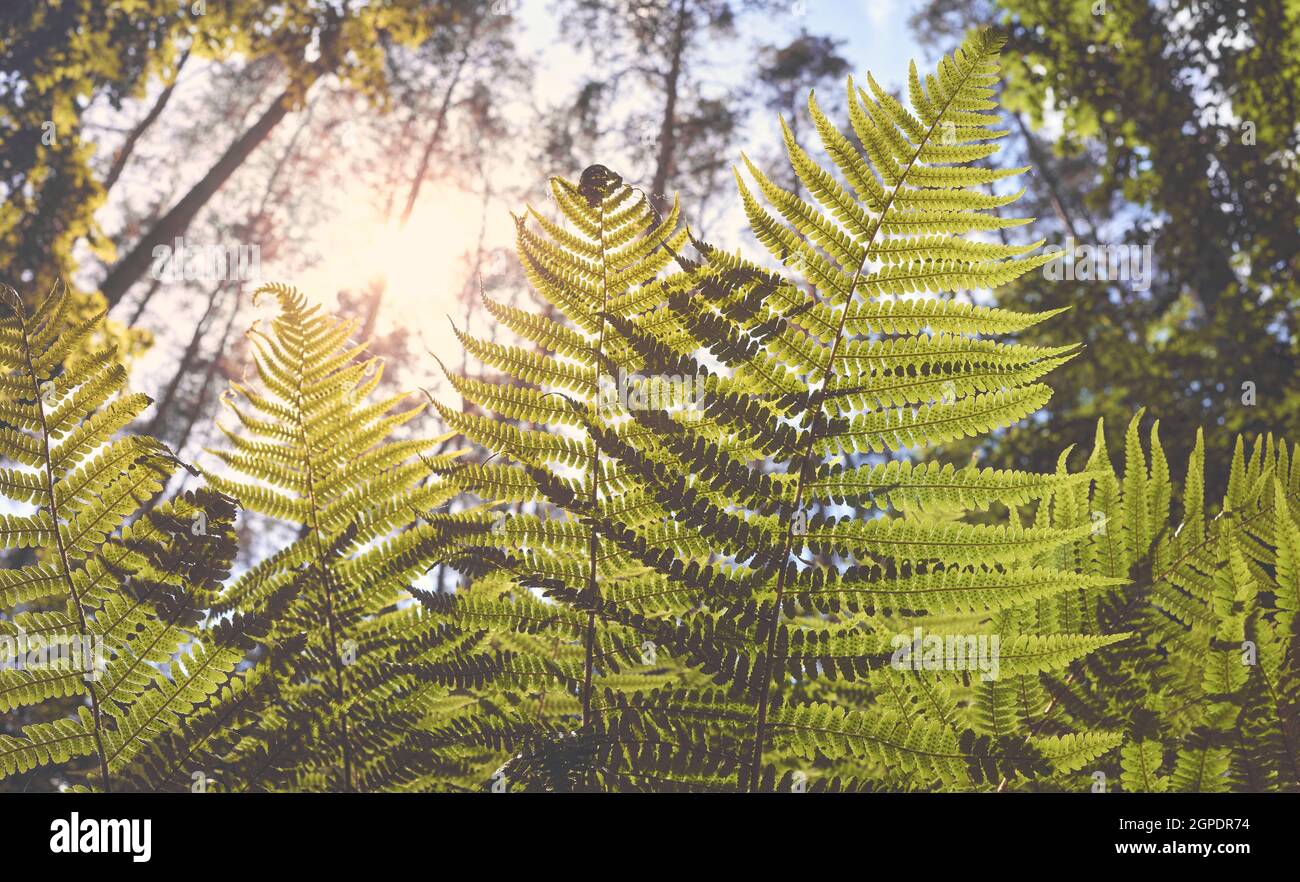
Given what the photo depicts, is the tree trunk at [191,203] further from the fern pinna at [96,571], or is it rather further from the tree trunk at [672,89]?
the fern pinna at [96,571]

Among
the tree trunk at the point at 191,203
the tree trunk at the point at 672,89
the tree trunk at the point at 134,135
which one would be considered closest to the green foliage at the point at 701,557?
the tree trunk at the point at 191,203

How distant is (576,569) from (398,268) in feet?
59.9

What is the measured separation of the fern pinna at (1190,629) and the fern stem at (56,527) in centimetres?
75

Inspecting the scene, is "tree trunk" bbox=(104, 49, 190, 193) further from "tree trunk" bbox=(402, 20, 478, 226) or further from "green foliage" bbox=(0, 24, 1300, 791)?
"green foliage" bbox=(0, 24, 1300, 791)

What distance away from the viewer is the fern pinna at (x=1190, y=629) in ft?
1.80

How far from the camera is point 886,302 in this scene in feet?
2.33

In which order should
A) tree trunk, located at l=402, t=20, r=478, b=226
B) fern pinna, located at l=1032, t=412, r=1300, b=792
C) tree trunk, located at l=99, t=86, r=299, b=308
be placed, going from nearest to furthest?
fern pinna, located at l=1032, t=412, r=1300, b=792 → tree trunk, located at l=99, t=86, r=299, b=308 → tree trunk, located at l=402, t=20, r=478, b=226

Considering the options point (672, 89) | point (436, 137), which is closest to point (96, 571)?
point (672, 89)

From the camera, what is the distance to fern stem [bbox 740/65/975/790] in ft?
1.96

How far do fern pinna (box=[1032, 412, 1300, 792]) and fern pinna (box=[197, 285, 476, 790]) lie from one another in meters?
0.52

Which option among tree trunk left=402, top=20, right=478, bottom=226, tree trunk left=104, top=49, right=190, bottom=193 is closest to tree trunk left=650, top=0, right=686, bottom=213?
tree trunk left=402, top=20, right=478, bottom=226
